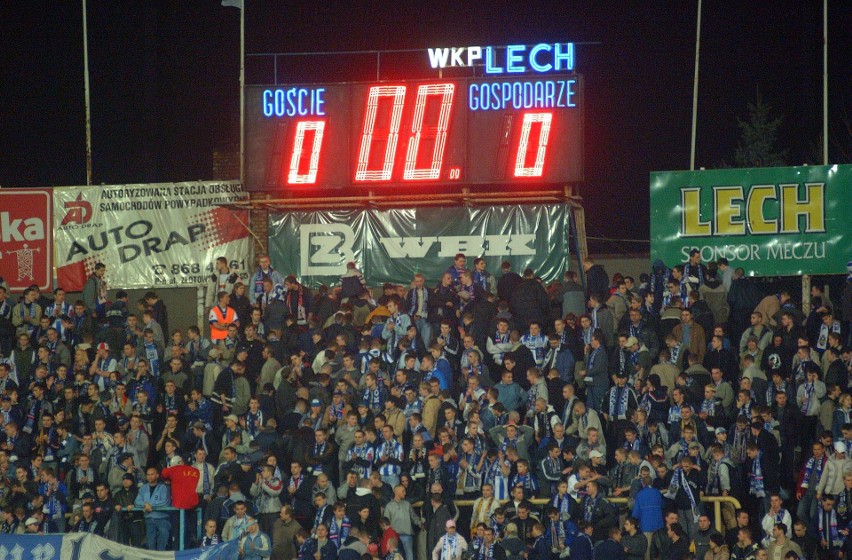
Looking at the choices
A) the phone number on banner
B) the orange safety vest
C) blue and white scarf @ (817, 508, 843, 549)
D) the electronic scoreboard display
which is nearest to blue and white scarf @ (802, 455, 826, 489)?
blue and white scarf @ (817, 508, 843, 549)

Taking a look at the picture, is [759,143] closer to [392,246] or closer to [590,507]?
[392,246]

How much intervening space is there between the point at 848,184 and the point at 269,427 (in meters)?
10.0

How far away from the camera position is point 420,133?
80.2ft

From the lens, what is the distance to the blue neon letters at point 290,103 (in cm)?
2488

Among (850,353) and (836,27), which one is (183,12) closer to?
(836,27)

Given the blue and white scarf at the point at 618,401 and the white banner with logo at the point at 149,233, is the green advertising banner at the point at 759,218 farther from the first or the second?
the white banner with logo at the point at 149,233

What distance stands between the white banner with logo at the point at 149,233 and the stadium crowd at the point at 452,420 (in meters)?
2.25

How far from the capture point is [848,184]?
23.9 meters

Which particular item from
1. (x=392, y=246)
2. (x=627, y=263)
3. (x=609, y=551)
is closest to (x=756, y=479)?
(x=609, y=551)

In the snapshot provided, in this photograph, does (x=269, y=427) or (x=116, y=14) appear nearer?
(x=269, y=427)

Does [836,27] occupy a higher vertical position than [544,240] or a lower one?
higher

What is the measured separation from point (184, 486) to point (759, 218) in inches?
400

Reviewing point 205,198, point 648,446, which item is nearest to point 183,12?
point 205,198

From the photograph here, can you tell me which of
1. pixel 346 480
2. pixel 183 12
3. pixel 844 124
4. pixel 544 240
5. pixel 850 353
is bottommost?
pixel 346 480
